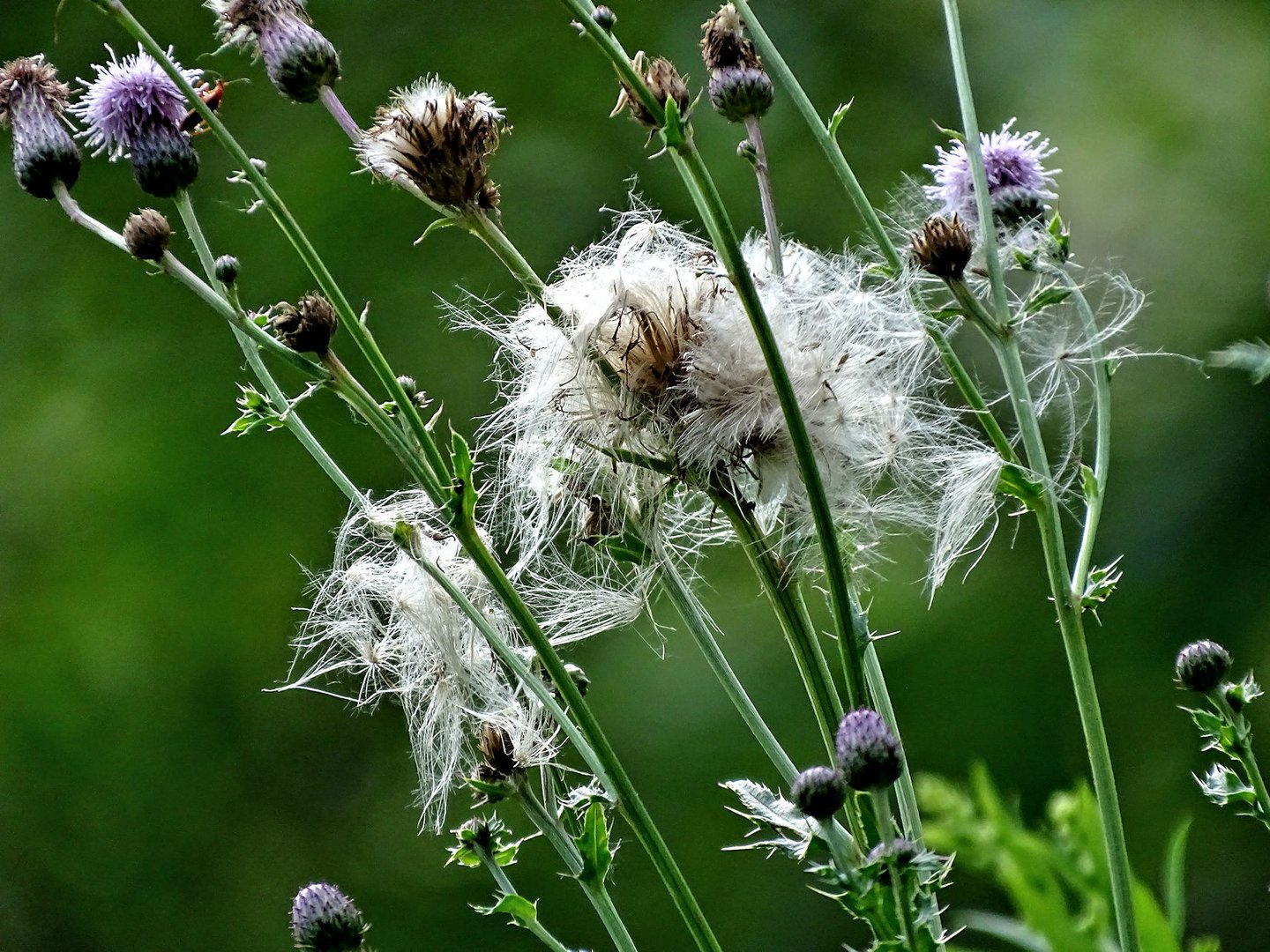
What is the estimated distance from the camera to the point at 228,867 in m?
3.34

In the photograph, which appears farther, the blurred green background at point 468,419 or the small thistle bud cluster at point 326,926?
the blurred green background at point 468,419

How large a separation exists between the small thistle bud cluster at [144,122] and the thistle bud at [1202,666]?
2.23ft

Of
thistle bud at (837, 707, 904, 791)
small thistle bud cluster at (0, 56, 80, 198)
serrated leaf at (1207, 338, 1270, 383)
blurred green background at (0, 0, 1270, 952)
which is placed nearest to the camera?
serrated leaf at (1207, 338, 1270, 383)

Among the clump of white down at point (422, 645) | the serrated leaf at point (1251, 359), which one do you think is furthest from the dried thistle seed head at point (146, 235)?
the serrated leaf at point (1251, 359)

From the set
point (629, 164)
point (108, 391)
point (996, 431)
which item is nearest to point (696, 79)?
point (629, 164)

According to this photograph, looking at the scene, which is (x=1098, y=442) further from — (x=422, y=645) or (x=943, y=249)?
(x=422, y=645)

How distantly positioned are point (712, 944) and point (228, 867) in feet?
9.32

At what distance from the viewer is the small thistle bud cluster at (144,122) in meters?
0.87

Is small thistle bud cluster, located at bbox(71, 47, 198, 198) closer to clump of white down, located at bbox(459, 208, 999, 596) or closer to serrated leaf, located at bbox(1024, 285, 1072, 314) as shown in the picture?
clump of white down, located at bbox(459, 208, 999, 596)

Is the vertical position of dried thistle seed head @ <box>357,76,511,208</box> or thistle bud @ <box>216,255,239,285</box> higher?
dried thistle seed head @ <box>357,76,511,208</box>

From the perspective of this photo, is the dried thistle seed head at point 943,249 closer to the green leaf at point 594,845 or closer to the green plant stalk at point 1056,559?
the green plant stalk at point 1056,559

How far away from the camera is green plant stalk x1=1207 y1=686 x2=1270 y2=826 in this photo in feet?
2.68

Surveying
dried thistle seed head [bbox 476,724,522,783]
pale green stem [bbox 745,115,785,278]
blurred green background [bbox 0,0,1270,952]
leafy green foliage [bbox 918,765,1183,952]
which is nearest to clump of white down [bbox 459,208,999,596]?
pale green stem [bbox 745,115,785,278]

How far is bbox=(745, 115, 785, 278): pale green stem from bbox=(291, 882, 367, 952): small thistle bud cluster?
1.45ft
